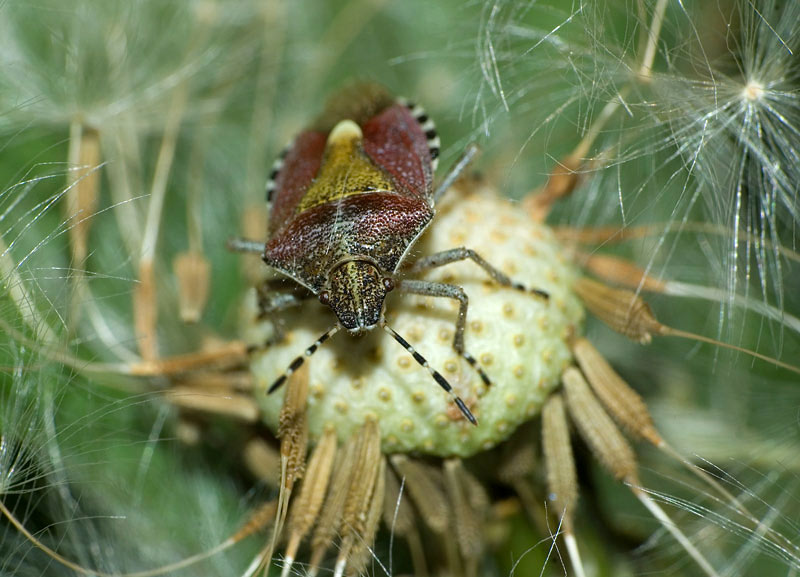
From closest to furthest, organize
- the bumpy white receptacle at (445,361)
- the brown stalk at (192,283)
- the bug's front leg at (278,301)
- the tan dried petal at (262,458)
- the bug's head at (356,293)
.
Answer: the bug's head at (356,293) < the bumpy white receptacle at (445,361) < the bug's front leg at (278,301) < the tan dried petal at (262,458) < the brown stalk at (192,283)

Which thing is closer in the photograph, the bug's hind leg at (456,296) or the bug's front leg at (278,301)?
the bug's hind leg at (456,296)

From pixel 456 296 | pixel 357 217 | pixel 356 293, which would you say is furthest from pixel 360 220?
pixel 456 296

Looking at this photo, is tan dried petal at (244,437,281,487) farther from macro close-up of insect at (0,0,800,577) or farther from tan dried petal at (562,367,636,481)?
tan dried petal at (562,367,636,481)

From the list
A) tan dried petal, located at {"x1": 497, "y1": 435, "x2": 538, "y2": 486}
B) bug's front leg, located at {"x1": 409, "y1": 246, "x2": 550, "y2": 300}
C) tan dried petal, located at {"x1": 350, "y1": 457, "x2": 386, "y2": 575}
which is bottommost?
tan dried petal, located at {"x1": 350, "y1": 457, "x2": 386, "y2": 575}

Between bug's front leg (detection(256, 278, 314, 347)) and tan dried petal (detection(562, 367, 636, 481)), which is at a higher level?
bug's front leg (detection(256, 278, 314, 347))

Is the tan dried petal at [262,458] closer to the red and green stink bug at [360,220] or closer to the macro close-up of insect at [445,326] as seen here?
the macro close-up of insect at [445,326]

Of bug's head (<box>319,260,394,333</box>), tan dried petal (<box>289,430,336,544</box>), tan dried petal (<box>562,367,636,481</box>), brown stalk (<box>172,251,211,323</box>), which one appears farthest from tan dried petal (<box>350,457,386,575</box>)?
brown stalk (<box>172,251,211,323</box>)

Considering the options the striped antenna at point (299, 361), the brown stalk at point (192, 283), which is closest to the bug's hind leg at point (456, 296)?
the striped antenna at point (299, 361)
